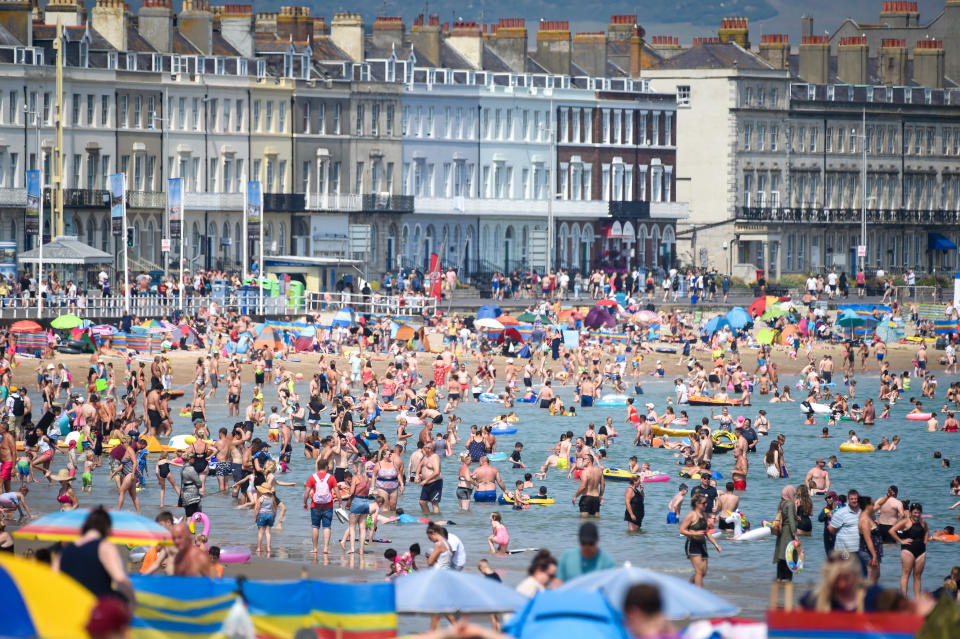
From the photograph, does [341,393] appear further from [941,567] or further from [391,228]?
[391,228]

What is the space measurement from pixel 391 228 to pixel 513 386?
30.1m

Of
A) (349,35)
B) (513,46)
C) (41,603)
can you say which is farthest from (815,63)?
(41,603)

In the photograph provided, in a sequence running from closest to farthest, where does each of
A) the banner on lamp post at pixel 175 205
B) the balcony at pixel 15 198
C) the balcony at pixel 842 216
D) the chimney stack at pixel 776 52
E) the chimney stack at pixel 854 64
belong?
the banner on lamp post at pixel 175 205
the balcony at pixel 15 198
the balcony at pixel 842 216
the chimney stack at pixel 776 52
the chimney stack at pixel 854 64

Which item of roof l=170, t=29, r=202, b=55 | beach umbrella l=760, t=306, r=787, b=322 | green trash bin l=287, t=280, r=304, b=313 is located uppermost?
roof l=170, t=29, r=202, b=55

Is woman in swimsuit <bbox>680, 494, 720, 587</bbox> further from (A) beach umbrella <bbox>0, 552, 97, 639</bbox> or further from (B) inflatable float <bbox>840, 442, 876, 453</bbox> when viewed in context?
(B) inflatable float <bbox>840, 442, 876, 453</bbox>

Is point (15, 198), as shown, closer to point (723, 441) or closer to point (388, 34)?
point (388, 34)

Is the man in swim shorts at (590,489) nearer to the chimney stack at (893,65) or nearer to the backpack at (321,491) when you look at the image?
the backpack at (321,491)

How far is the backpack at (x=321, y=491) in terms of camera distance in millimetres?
26484

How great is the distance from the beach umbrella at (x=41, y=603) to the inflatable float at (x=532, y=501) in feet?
66.7

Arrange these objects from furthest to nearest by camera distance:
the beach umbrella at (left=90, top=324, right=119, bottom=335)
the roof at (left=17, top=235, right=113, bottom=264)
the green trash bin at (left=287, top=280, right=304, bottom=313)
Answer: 1. the green trash bin at (left=287, top=280, right=304, bottom=313)
2. the roof at (left=17, top=235, right=113, bottom=264)
3. the beach umbrella at (left=90, top=324, right=119, bottom=335)

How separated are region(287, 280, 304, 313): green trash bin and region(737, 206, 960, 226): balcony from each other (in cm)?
3225

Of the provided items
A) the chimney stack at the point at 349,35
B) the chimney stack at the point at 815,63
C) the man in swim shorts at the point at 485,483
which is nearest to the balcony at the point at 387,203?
the chimney stack at the point at 349,35

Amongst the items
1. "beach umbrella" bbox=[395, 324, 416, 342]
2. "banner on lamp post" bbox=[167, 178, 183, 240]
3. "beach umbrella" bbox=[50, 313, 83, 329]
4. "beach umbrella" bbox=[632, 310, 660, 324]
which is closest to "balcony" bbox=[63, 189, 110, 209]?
"banner on lamp post" bbox=[167, 178, 183, 240]

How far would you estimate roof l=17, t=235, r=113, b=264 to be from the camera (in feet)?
191
